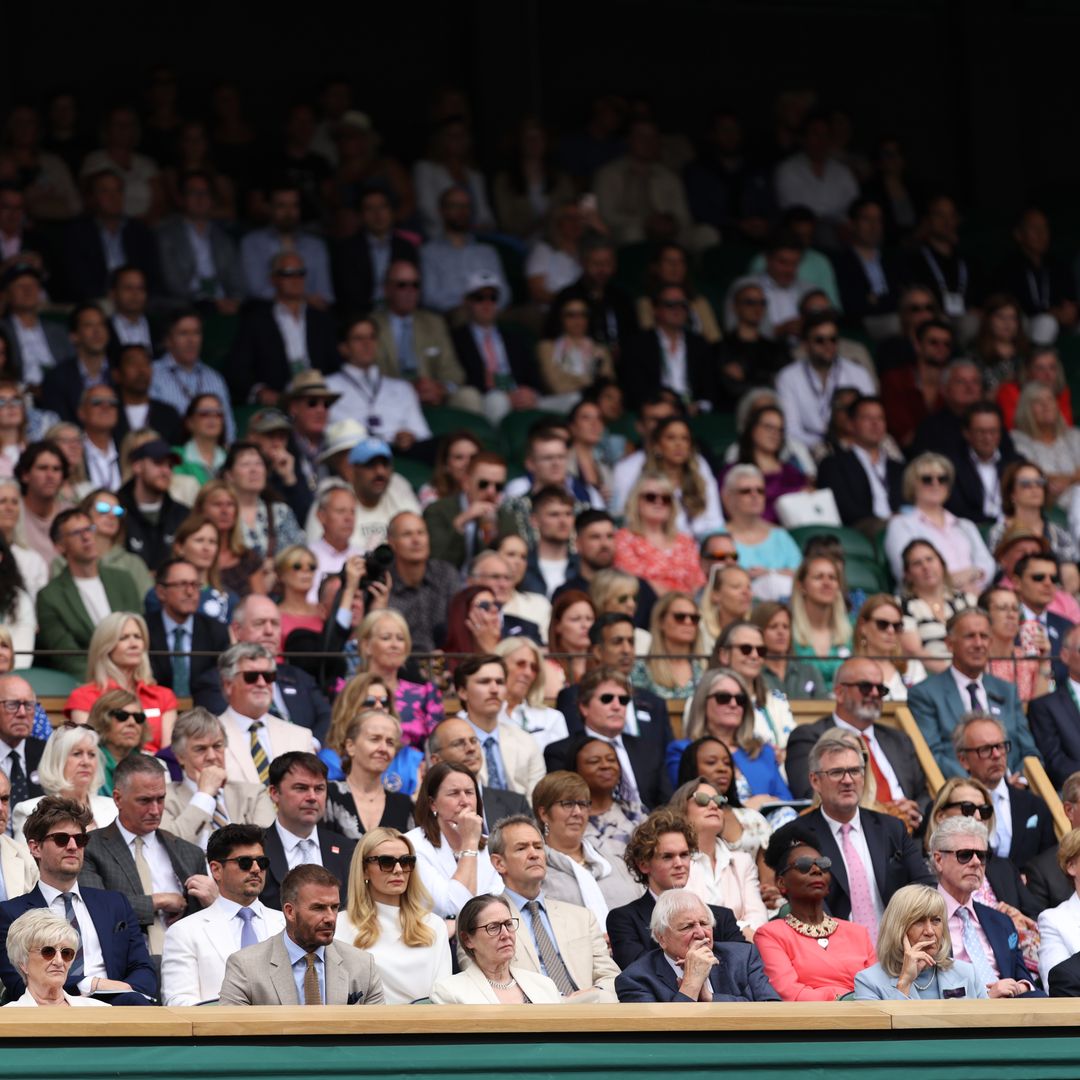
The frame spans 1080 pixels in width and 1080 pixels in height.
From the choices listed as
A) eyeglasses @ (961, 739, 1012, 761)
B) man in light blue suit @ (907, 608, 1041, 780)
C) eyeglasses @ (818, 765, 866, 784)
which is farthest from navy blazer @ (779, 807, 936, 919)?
man in light blue suit @ (907, 608, 1041, 780)

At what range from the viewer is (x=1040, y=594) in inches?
403

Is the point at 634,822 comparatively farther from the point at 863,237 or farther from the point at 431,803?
the point at 863,237

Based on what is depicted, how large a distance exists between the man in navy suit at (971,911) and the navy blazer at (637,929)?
72 centimetres

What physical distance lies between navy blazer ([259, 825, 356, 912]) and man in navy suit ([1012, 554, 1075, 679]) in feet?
12.1

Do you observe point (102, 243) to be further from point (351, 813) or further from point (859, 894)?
point (859, 894)

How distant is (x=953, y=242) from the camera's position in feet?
46.7

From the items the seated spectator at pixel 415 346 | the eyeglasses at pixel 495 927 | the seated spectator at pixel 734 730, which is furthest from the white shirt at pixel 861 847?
the seated spectator at pixel 415 346

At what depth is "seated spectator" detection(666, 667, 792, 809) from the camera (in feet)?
28.5

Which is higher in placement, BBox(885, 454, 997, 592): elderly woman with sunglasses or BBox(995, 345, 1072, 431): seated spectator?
BBox(995, 345, 1072, 431): seated spectator

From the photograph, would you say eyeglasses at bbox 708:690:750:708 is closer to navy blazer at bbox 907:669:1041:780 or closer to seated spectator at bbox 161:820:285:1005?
navy blazer at bbox 907:669:1041:780

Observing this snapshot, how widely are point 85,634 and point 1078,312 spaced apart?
7268 mm

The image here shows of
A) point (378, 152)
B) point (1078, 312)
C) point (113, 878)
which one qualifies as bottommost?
point (113, 878)

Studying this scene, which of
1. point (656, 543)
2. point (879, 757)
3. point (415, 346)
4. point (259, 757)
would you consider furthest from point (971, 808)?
point (415, 346)

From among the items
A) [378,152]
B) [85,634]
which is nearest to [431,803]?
[85,634]
